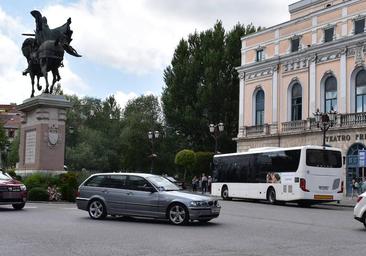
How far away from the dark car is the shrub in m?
4.30

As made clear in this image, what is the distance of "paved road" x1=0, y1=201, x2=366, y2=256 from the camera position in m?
11.7

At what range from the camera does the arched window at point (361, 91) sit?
44.1 metres

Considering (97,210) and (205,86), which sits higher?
(205,86)

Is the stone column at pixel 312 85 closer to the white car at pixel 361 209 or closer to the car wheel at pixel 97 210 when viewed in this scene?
the white car at pixel 361 209

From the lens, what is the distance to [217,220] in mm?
19297

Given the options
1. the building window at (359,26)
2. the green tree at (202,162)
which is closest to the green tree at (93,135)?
the green tree at (202,162)

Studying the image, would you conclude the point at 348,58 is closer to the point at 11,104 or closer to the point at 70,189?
the point at 70,189

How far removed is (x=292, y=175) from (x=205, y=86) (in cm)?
3584

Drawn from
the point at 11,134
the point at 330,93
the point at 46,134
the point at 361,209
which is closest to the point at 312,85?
the point at 330,93

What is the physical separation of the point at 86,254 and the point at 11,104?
160968 millimetres

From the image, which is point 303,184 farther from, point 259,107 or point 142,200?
point 259,107

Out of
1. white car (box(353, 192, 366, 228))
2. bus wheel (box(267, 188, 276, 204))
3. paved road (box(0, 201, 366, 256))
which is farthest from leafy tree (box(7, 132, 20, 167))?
white car (box(353, 192, 366, 228))

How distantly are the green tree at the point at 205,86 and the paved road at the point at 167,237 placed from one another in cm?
4647

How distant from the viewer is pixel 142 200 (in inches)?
690
